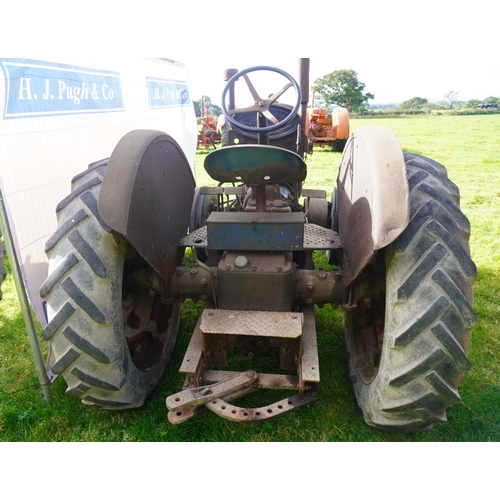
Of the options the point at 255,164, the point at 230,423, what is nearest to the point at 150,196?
the point at 255,164

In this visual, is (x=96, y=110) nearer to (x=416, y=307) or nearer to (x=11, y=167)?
(x=11, y=167)

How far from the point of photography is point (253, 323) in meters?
2.28

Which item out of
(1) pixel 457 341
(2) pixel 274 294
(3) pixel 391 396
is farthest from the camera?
(2) pixel 274 294

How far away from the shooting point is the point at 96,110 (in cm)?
401

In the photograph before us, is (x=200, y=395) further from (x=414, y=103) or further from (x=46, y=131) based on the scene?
(x=414, y=103)

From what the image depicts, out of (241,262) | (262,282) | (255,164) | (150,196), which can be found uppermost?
(255,164)

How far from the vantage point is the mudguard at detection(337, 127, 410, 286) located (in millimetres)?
1812

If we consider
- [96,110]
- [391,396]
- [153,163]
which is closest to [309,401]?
[391,396]

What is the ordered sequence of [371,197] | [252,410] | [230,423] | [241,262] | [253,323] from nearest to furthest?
[371,197] < [252,410] < [253,323] < [241,262] < [230,423]

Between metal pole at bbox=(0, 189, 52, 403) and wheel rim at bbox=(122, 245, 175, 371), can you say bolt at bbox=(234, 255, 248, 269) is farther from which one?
metal pole at bbox=(0, 189, 52, 403)

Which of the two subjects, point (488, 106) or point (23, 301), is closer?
point (23, 301)

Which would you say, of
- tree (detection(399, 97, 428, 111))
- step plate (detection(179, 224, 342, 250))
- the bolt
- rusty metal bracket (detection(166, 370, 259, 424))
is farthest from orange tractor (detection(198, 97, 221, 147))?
tree (detection(399, 97, 428, 111))

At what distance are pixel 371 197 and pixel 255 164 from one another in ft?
1.97

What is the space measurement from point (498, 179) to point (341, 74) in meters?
42.3
